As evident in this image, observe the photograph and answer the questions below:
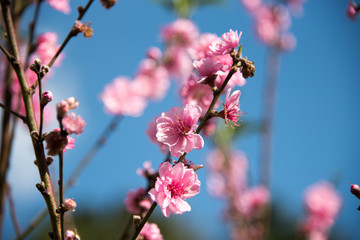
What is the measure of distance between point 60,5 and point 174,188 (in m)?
1.01

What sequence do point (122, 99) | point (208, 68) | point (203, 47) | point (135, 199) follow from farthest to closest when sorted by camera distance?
point (122, 99)
point (135, 199)
point (203, 47)
point (208, 68)

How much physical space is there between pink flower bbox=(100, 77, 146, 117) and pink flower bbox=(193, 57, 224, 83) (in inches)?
70.7

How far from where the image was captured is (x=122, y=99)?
3117mm

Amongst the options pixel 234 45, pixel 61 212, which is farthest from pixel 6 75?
pixel 234 45

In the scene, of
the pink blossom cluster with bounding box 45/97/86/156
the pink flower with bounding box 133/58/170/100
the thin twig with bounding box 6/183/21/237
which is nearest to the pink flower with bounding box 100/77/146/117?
the pink flower with bounding box 133/58/170/100

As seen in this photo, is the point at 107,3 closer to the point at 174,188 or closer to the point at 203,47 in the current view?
the point at 203,47

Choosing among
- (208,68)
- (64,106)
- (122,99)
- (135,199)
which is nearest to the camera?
(64,106)

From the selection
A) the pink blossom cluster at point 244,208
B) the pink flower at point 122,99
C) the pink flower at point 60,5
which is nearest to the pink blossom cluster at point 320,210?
the pink blossom cluster at point 244,208

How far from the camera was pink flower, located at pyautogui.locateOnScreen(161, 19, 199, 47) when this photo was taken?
327 centimetres

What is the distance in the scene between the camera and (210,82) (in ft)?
3.40

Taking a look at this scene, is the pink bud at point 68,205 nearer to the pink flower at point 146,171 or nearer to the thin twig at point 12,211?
the pink flower at point 146,171

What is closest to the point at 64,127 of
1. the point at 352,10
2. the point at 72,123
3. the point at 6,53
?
the point at 72,123

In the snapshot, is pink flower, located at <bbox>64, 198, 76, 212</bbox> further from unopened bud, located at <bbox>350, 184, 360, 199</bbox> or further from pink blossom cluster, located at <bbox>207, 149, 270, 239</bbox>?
pink blossom cluster, located at <bbox>207, 149, 270, 239</bbox>

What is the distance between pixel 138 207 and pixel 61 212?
493 millimetres
